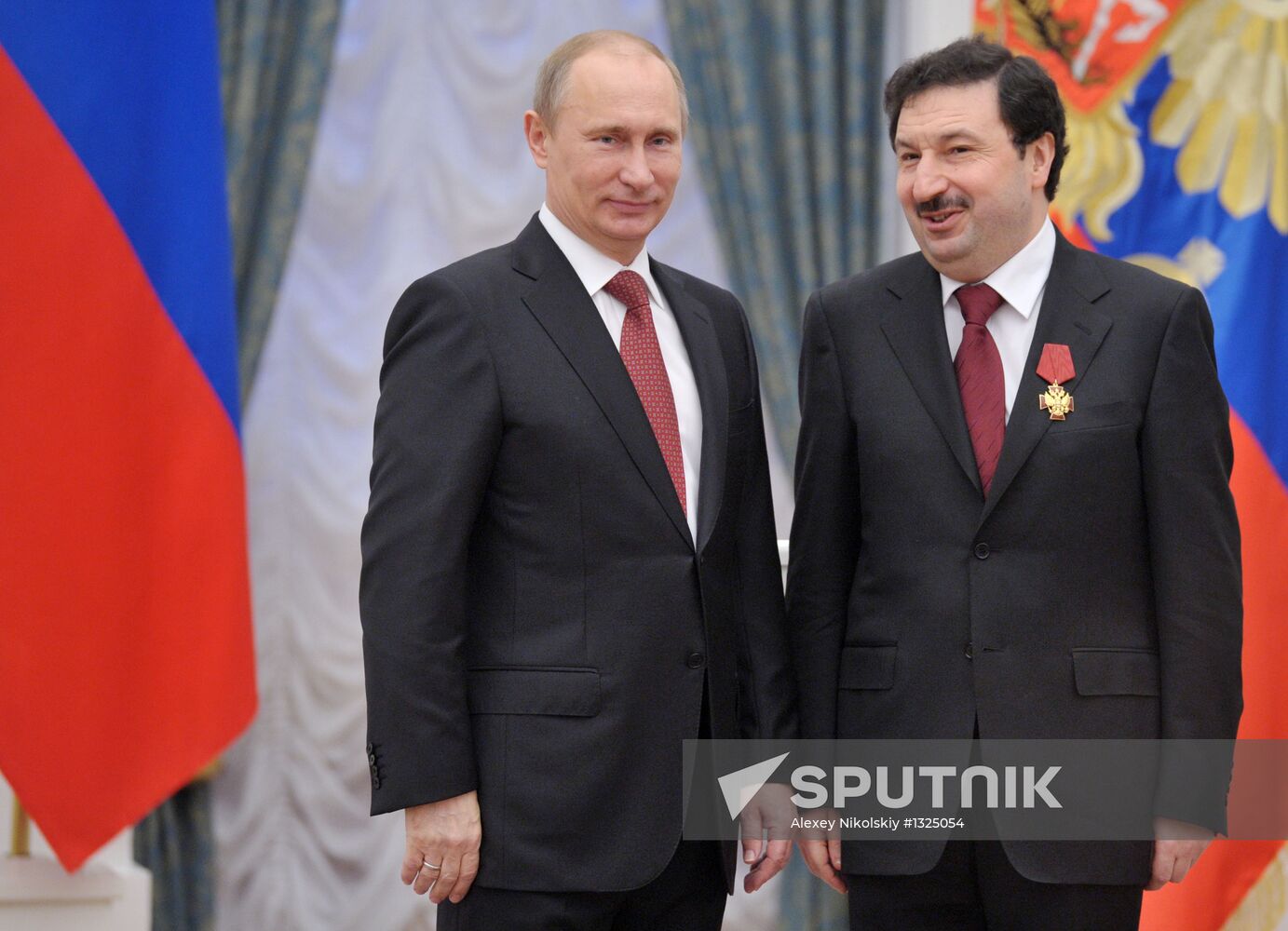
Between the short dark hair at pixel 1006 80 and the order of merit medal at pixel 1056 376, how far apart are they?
311 mm

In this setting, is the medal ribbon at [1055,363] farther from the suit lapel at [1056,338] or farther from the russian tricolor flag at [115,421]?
the russian tricolor flag at [115,421]

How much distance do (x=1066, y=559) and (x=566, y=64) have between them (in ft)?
3.32

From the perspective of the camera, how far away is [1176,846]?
196 cm

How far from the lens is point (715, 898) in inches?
79.8

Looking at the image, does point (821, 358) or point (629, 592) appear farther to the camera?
point (821, 358)

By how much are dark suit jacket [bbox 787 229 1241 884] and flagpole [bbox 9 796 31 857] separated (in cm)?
188

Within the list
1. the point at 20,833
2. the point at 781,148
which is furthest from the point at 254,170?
the point at 20,833

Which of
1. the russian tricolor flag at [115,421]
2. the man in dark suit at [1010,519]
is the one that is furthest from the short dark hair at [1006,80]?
the russian tricolor flag at [115,421]

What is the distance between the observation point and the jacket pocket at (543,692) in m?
1.89

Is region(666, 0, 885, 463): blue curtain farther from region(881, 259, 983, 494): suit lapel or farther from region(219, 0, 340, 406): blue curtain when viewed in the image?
region(881, 259, 983, 494): suit lapel

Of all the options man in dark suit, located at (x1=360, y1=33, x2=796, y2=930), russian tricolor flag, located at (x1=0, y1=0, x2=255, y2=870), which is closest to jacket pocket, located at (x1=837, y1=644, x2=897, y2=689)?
man in dark suit, located at (x1=360, y1=33, x2=796, y2=930)

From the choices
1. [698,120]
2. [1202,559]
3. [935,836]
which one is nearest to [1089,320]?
[1202,559]

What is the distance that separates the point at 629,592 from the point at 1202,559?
2.63 ft

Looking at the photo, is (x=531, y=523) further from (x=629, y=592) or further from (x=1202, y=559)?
(x=1202, y=559)
